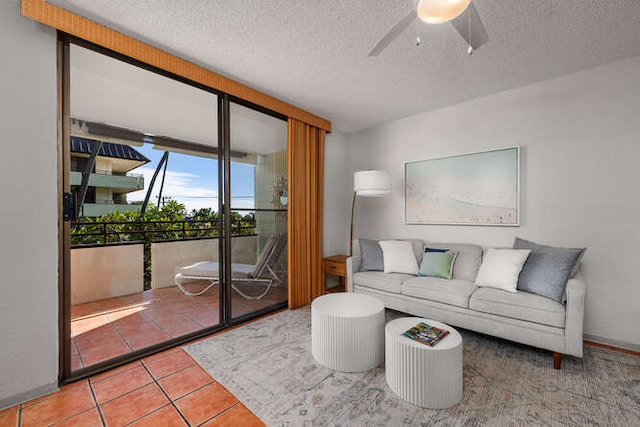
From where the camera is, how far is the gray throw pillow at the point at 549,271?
224 cm

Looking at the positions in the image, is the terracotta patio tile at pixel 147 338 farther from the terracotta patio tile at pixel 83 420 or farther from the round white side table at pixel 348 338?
the round white side table at pixel 348 338

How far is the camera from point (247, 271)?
10.1 feet

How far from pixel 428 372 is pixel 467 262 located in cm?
172

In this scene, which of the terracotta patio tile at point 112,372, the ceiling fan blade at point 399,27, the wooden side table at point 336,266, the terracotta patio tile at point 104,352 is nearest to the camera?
the ceiling fan blade at point 399,27

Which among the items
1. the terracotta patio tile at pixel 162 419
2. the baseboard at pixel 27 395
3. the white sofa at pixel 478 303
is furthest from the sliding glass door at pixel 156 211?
the white sofa at pixel 478 303

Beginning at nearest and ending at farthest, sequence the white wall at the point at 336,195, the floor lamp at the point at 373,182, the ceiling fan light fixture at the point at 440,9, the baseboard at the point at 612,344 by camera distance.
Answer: the ceiling fan light fixture at the point at 440,9 < the baseboard at the point at 612,344 < the floor lamp at the point at 373,182 < the white wall at the point at 336,195

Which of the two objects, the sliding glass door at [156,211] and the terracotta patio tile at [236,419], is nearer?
the terracotta patio tile at [236,419]

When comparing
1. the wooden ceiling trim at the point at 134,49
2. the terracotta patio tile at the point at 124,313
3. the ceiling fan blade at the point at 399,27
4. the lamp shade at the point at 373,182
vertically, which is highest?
the wooden ceiling trim at the point at 134,49

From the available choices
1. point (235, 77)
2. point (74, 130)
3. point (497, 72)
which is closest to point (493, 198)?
point (497, 72)

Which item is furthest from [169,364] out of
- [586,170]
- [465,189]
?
[586,170]

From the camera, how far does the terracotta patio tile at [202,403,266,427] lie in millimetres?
1564

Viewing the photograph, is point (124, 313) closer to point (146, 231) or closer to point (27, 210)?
point (146, 231)

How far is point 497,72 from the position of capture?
8.59 ft

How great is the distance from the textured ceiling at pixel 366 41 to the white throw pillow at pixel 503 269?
1.73 metres
